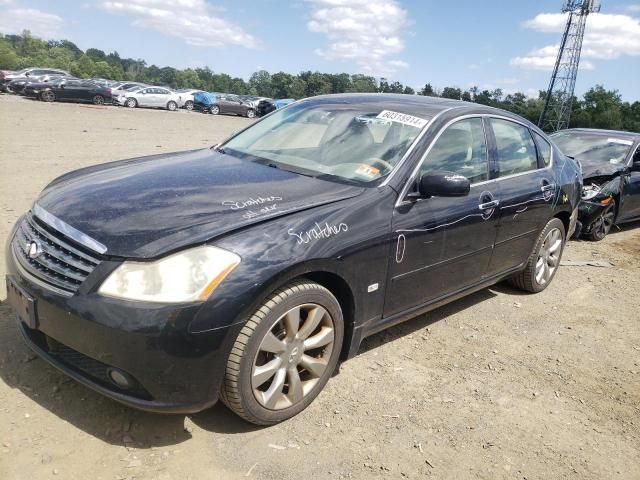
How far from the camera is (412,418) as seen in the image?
3.04 metres

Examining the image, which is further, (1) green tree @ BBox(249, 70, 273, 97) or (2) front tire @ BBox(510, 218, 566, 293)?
(1) green tree @ BBox(249, 70, 273, 97)

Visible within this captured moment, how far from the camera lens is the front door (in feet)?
10.6

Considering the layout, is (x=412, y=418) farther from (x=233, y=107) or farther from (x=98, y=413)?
(x=233, y=107)

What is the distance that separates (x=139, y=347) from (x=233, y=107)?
37.4 metres

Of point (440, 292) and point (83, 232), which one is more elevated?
point (83, 232)

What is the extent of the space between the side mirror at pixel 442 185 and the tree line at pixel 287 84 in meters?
2.40

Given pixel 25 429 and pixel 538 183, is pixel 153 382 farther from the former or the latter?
pixel 538 183

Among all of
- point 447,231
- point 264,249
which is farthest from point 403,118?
point 264,249

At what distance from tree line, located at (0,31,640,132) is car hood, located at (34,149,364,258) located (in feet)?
9.69

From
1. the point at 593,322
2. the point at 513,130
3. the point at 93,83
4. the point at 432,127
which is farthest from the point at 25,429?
the point at 93,83

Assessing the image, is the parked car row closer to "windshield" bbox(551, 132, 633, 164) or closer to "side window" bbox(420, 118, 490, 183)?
"windshield" bbox(551, 132, 633, 164)

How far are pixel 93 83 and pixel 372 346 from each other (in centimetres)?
3135

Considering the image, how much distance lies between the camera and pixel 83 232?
8.25ft

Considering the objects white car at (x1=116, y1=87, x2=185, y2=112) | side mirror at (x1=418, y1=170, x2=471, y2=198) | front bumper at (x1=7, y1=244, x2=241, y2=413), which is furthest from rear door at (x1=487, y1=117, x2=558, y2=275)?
white car at (x1=116, y1=87, x2=185, y2=112)
